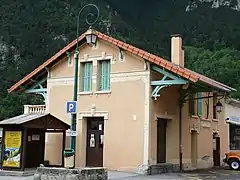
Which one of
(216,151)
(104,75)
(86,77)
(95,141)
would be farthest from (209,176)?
(216,151)

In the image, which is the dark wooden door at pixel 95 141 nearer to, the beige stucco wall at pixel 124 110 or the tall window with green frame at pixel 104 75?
the beige stucco wall at pixel 124 110

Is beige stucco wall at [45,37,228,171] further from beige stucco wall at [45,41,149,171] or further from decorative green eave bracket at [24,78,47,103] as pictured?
decorative green eave bracket at [24,78,47,103]

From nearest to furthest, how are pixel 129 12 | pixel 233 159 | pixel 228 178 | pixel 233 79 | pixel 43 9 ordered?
pixel 228 178 → pixel 233 159 → pixel 233 79 → pixel 43 9 → pixel 129 12

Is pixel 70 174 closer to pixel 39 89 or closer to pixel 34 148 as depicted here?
pixel 34 148

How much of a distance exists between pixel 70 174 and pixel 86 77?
26.9 feet

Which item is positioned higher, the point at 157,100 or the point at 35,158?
the point at 157,100

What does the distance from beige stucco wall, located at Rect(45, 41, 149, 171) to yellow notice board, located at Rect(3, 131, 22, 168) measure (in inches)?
149

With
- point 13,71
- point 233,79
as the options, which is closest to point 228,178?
point 233,79

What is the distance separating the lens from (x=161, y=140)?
71.5 ft

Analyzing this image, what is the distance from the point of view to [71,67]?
22.8 m

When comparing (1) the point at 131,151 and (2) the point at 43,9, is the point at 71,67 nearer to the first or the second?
(1) the point at 131,151

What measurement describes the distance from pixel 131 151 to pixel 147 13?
7237cm

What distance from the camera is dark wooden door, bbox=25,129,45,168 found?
2009cm

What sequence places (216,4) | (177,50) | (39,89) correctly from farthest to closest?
(216,4), (177,50), (39,89)
